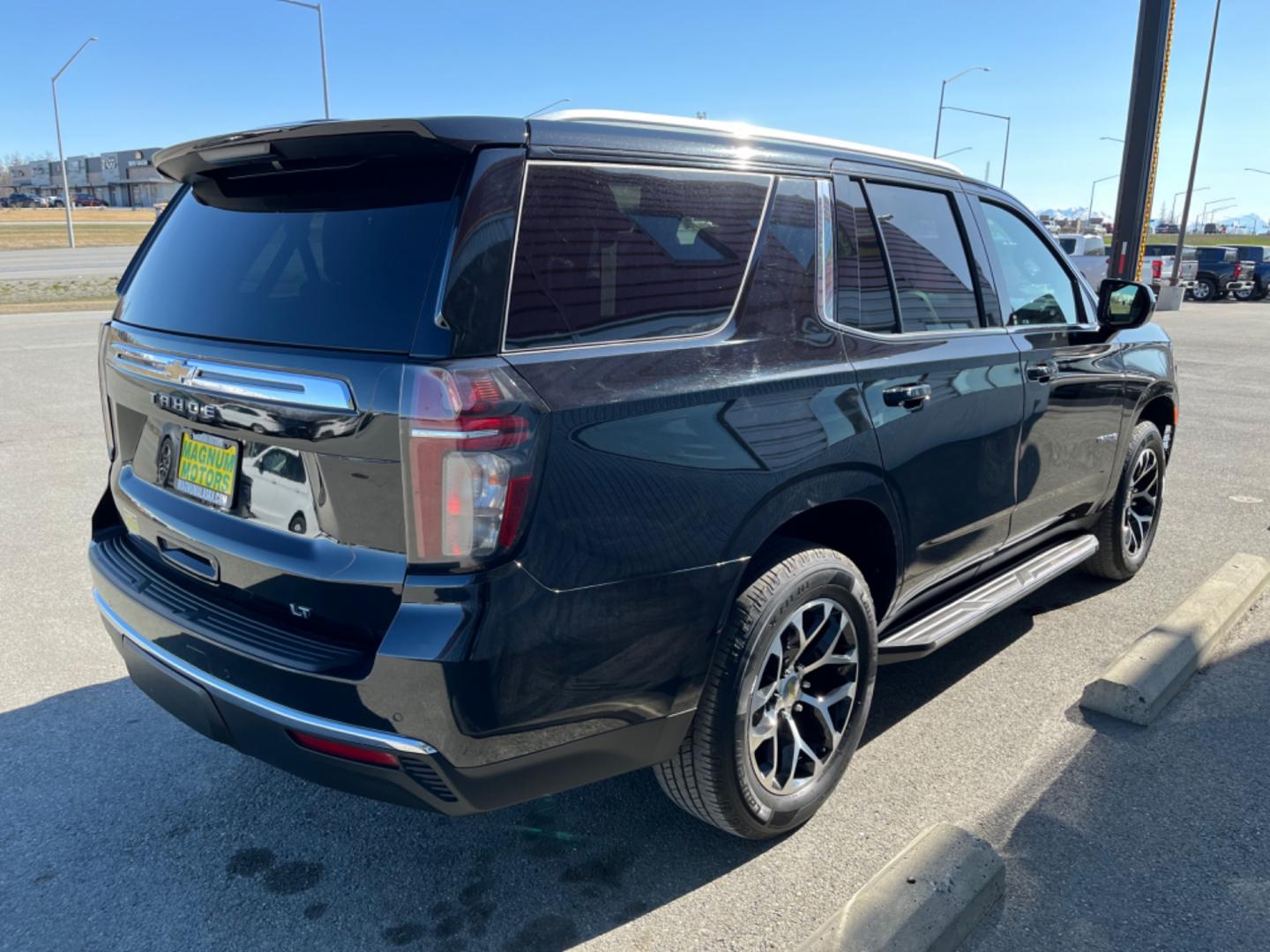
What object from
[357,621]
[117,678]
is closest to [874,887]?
[357,621]

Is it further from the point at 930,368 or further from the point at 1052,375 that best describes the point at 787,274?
the point at 1052,375

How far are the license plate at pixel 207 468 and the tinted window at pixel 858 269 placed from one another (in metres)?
1.74

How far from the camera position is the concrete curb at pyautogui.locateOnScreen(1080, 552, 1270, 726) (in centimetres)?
347

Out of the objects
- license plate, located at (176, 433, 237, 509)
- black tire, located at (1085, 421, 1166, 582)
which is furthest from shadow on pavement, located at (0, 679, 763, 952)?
black tire, located at (1085, 421, 1166, 582)

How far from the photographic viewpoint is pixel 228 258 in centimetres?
258

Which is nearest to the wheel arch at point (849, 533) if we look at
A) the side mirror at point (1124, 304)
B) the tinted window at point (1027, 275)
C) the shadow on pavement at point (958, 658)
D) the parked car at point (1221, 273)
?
the shadow on pavement at point (958, 658)

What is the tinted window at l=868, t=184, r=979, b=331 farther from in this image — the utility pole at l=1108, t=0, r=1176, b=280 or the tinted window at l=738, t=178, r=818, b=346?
the utility pole at l=1108, t=0, r=1176, b=280

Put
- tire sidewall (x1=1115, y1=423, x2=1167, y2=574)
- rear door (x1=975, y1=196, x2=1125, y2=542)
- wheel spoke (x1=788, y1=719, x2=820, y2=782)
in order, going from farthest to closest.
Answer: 1. tire sidewall (x1=1115, y1=423, x2=1167, y2=574)
2. rear door (x1=975, y1=196, x2=1125, y2=542)
3. wheel spoke (x1=788, y1=719, x2=820, y2=782)

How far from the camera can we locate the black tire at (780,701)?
2.50 meters

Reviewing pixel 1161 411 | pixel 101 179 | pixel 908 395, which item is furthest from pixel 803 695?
pixel 101 179

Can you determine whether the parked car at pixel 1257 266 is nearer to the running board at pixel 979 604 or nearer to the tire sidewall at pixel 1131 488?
the tire sidewall at pixel 1131 488

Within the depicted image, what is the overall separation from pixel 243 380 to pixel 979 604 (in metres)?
2.61

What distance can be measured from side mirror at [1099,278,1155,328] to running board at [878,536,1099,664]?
99cm

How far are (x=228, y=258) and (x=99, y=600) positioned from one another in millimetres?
1104
